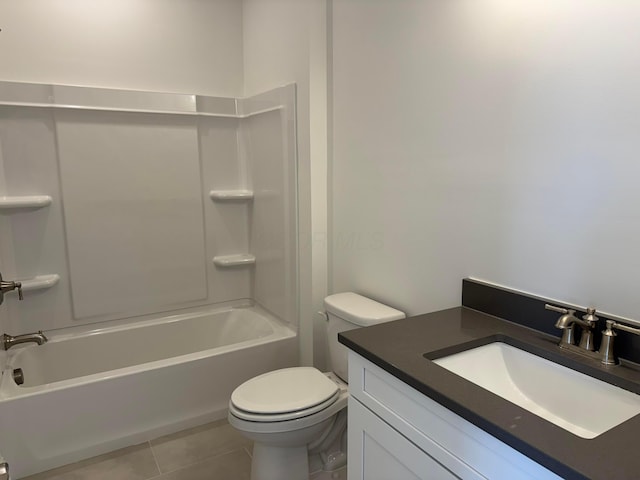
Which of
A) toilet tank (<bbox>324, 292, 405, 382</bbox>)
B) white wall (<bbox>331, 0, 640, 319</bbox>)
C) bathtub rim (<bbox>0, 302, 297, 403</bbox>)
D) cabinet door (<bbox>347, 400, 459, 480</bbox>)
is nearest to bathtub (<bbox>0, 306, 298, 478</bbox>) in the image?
bathtub rim (<bbox>0, 302, 297, 403</bbox>)

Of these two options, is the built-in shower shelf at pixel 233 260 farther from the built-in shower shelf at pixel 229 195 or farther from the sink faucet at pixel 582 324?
the sink faucet at pixel 582 324

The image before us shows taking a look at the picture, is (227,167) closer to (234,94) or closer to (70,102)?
(234,94)

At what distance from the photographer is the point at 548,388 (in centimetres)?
117

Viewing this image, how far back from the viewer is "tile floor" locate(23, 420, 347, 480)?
1.98 m

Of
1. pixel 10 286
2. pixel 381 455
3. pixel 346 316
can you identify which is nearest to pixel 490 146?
pixel 346 316

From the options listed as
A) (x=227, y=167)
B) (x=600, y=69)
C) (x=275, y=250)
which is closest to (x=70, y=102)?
(x=227, y=167)

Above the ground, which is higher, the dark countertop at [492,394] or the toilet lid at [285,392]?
the dark countertop at [492,394]

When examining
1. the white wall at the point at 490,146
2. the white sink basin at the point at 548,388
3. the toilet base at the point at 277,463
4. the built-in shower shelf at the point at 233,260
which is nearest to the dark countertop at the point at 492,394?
the white sink basin at the point at 548,388

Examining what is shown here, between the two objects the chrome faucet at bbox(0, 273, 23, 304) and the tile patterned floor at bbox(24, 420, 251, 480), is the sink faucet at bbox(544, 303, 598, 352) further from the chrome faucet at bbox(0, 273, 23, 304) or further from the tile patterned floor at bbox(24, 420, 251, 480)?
the chrome faucet at bbox(0, 273, 23, 304)

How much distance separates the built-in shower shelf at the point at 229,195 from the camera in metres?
2.92

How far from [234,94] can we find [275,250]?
1.11 metres

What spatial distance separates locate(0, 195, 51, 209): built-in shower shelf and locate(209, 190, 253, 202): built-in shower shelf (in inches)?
37.2

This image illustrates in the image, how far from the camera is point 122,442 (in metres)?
2.17

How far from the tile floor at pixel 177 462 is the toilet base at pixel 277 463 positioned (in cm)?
17
